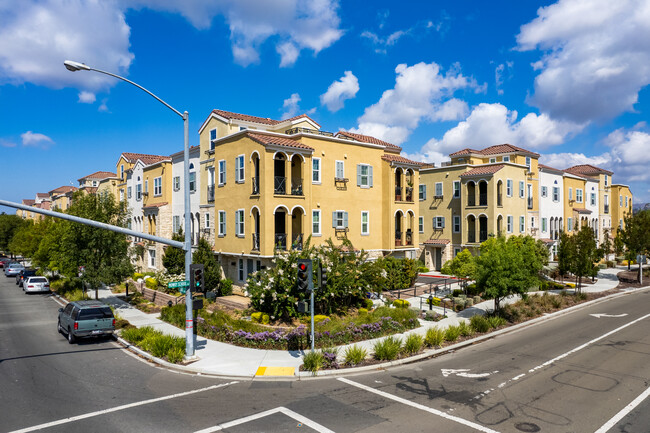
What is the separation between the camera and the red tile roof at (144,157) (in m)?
44.1

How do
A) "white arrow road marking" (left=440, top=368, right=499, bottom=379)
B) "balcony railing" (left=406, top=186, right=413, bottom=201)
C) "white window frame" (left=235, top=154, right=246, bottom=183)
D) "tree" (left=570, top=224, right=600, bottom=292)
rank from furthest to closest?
1. "balcony railing" (left=406, top=186, right=413, bottom=201)
2. "tree" (left=570, top=224, right=600, bottom=292)
3. "white window frame" (left=235, top=154, right=246, bottom=183)
4. "white arrow road marking" (left=440, top=368, right=499, bottom=379)

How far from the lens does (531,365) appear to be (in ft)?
49.3

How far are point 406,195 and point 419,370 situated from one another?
68.9ft

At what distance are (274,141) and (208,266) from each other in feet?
30.9

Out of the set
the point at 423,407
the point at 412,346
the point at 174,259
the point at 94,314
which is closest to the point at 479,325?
the point at 412,346

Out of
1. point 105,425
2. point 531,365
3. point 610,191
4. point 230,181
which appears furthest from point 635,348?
point 610,191

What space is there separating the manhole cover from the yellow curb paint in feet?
23.0

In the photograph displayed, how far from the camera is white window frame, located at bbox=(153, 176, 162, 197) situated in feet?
132

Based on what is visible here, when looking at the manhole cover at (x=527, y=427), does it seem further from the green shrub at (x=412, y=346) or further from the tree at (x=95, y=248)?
the tree at (x=95, y=248)

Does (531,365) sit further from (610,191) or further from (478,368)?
(610,191)

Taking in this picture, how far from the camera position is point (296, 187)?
28531mm

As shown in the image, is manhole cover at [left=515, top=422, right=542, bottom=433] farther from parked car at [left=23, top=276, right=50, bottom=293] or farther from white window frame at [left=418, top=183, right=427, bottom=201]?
parked car at [left=23, top=276, right=50, bottom=293]

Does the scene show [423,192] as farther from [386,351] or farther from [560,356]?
[386,351]

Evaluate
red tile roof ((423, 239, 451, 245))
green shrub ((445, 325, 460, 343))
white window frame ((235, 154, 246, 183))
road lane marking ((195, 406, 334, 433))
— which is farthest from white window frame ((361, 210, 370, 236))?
road lane marking ((195, 406, 334, 433))
